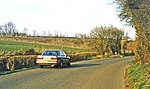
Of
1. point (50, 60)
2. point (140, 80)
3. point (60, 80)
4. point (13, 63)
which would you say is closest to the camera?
point (140, 80)

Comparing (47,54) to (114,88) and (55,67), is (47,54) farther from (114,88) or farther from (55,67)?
(114,88)

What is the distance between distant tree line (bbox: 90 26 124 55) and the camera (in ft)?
232

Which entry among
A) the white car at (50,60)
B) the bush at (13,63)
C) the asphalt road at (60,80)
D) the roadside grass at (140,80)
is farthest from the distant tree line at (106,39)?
the roadside grass at (140,80)

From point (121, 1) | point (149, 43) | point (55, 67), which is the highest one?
point (121, 1)

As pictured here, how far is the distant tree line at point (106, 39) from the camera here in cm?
7062

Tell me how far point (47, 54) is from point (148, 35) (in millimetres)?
12559

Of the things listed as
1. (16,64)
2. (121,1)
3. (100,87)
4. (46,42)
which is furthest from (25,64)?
(46,42)

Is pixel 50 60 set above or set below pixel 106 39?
below

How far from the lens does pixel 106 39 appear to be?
71500 millimetres

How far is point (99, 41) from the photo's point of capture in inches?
2776

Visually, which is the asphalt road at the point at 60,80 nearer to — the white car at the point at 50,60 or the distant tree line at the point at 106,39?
the white car at the point at 50,60

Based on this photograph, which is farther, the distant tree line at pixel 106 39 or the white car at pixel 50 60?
the distant tree line at pixel 106 39

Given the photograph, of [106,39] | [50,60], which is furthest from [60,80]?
[106,39]

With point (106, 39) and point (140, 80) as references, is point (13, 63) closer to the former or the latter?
point (140, 80)
